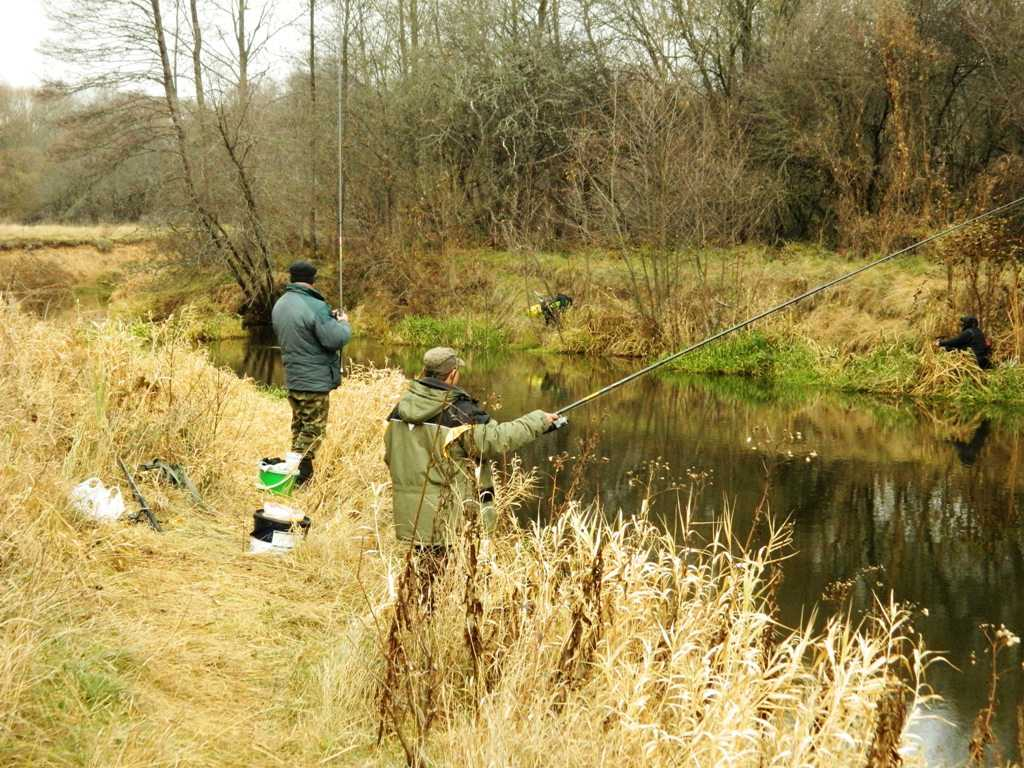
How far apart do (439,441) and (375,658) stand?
1.04 meters

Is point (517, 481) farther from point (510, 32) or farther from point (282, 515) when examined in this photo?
point (510, 32)

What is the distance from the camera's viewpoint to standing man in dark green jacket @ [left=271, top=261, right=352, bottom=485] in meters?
7.10

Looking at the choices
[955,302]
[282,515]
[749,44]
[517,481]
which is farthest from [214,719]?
[749,44]

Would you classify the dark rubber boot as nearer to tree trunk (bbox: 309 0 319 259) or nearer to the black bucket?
the black bucket

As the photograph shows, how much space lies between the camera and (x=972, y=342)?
1462 cm

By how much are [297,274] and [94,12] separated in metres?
17.1

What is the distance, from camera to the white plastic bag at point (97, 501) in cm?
545

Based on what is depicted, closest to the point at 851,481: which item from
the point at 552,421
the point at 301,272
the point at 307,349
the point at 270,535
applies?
the point at 307,349

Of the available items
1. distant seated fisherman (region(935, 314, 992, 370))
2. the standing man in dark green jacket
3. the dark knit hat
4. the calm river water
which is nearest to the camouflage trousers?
the standing man in dark green jacket

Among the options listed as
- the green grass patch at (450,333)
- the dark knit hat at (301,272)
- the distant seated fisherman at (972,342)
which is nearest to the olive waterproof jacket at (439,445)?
the dark knit hat at (301,272)

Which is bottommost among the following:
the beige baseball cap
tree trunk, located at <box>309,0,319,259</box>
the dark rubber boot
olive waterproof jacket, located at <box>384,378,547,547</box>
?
the dark rubber boot

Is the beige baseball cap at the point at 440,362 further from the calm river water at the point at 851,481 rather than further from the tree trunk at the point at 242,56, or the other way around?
the tree trunk at the point at 242,56

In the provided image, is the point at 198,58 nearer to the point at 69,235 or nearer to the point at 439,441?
the point at 69,235

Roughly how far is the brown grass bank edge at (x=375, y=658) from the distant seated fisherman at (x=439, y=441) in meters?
0.27
